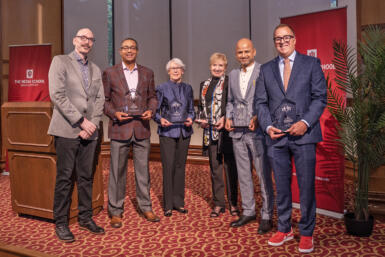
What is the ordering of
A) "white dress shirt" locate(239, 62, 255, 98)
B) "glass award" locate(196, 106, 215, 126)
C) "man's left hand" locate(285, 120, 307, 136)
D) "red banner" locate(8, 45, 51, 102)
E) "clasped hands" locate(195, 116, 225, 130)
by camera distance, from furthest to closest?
1. "red banner" locate(8, 45, 51, 102)
2. "glass award" locate(196, 106, 215, 126)
3. "clasped hands" locate(195, 116, 225, 130)
4. "white dress shirt" locate(239, 62, 255, 98)
5. "man's left hand" locate(285, 120, 307, 136)

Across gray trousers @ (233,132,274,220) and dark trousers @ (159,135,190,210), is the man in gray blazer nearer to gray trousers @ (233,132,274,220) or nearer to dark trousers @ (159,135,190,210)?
dark trousers @ (159,135,190,210)

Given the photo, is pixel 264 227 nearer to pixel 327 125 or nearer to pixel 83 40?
pixel 327 125

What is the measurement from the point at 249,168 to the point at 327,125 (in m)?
0.90

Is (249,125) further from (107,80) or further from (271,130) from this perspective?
(107,80)

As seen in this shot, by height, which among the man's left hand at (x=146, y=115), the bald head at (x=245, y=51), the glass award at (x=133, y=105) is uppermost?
the bald head at (x=245, y=51)

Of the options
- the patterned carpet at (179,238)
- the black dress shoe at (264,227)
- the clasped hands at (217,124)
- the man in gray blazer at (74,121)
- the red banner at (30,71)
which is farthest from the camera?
the red banner at (30,71)

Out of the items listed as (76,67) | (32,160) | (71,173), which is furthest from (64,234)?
(76,67)

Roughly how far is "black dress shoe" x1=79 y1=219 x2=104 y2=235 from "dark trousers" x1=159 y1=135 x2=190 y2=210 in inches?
29.0

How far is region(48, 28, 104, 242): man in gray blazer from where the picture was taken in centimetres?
299

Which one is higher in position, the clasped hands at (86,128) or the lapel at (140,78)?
the lapel at (140,78)

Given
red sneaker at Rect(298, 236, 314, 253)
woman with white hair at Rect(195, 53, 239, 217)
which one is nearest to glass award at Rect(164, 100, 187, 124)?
woman with white hair at Rect(195, 53, 239, 217)

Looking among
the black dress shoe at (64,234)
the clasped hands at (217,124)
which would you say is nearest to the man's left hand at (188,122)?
the clasped hands at (217,124)

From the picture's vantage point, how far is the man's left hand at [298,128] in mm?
2521

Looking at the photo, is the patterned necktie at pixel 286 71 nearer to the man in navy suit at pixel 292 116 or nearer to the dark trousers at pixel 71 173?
the man in navy suit at pixel 292 116
